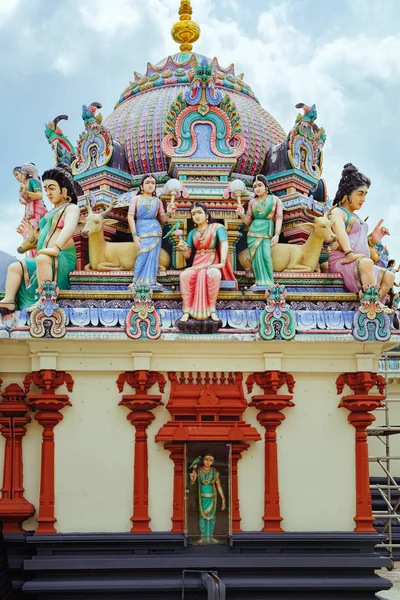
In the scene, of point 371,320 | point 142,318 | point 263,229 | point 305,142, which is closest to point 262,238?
point 263,229

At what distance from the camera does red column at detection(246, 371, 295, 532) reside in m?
11.0

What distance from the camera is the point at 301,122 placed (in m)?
15.7

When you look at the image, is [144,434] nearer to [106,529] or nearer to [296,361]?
[106,529]

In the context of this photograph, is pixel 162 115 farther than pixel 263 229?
Yes

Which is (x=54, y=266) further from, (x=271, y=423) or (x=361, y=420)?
(x=361, y=420)

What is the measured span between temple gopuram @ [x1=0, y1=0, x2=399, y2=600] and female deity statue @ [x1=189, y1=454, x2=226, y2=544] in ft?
0.07

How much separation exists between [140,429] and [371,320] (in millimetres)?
3633

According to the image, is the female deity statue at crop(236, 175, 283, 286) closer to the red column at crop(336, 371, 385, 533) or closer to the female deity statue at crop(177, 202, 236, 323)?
the female deity statue at crop(177, 202, 236, 323)

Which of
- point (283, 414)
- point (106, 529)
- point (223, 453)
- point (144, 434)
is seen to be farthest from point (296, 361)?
point (106, 529)

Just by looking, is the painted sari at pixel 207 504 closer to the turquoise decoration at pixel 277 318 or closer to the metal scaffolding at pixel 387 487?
the turquoise decoration at pixel 277 318

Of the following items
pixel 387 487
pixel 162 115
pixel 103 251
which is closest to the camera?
pixel 103 251

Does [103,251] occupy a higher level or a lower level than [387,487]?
higher

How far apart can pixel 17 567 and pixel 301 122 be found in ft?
32.2

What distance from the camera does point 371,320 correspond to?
11266 mm
